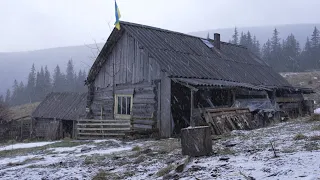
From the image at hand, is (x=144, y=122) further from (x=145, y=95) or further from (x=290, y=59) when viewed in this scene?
(x=290, y=59)

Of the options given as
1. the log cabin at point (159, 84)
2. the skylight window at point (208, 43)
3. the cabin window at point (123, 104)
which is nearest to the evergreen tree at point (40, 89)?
the skylight window at point (208, 43)

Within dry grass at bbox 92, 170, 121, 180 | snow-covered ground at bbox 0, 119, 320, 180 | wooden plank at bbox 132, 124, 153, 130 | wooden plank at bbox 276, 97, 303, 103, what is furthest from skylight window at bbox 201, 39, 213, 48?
dry grass at bbox 92, 170, 121, 180

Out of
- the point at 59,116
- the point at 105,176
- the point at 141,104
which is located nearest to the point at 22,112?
the point at 59,116

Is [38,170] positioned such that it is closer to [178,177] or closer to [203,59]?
[178,177]

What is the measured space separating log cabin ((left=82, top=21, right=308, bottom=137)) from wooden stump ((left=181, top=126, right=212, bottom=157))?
592 centimetres

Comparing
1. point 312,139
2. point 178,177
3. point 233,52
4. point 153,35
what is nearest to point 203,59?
point 153,35

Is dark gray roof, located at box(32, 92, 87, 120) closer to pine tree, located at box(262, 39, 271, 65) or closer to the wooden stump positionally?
the wooden stump

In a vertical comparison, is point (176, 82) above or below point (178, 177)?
above

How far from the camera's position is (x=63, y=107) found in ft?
101

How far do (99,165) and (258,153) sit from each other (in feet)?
12.2

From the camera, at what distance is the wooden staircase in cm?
1512

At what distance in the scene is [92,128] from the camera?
1605cm

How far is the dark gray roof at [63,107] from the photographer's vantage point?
28.8 metres

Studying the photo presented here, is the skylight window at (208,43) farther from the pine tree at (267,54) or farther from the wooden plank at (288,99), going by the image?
the pine tree at (267,54)
